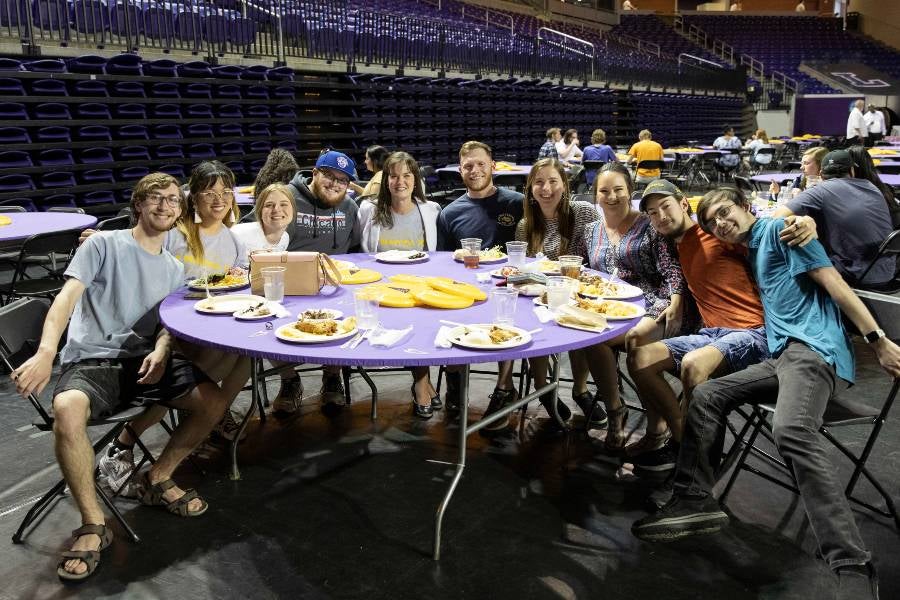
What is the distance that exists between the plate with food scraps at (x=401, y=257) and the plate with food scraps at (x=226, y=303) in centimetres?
86

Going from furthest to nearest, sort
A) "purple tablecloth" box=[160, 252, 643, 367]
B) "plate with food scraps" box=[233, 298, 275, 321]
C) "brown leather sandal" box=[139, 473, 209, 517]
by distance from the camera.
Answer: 1. "brown leather sandal" box=[139, 473, 209, 517]
2. "plate with food scraps" box=[233, 298, 275, 321]
3. "purple tablecloth" box=[160, 252, 643, 367]

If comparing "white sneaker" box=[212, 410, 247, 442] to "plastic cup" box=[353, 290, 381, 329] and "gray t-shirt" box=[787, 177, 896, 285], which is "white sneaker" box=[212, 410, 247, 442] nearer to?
"plastic cup" box=[353, 290, 381, 329]

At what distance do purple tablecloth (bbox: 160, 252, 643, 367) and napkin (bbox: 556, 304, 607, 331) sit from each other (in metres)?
0.03

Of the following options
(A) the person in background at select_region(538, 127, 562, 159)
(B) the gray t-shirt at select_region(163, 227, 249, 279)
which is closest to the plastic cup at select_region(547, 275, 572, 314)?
(B) the gray t-shirt at select_region(163, 227, 249, 279)

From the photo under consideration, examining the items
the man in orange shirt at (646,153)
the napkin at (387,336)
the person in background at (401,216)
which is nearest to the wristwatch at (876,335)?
the napkin at (387,336)

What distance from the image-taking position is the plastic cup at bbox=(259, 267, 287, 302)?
2709mm

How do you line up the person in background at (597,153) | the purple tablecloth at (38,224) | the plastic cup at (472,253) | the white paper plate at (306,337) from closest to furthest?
the white paper plate at (306,337) < the plastic cup at (472,253) < the purple tablecloth at (38,224) < the person in background at (597,153)

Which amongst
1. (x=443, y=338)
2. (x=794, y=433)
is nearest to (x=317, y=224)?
(x=443, y=338)

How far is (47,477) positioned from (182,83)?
696 centimetres

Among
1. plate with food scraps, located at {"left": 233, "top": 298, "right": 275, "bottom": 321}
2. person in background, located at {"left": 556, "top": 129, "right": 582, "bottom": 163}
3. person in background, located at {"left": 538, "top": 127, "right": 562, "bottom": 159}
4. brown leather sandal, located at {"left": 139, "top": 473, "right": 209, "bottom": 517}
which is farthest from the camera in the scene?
person in background, located at {"left": 556, "top": 129, "right": 582, "bottom": 163}

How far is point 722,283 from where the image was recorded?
2.91 meters

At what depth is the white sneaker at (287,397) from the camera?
12.2 ft

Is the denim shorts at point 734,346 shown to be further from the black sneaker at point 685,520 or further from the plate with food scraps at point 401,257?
the plate with food scraps at point 401,257

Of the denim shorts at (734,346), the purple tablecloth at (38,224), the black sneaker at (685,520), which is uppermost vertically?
the purple tablecloth at (38,224)
